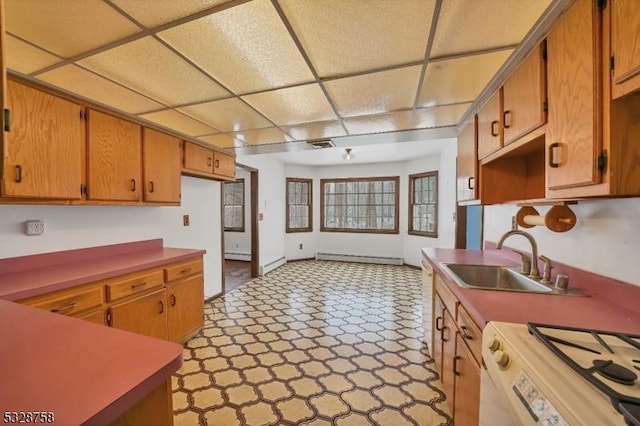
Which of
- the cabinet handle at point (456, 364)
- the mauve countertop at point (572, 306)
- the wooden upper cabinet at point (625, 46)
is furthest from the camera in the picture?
the cabinet handle at point (456, 364)

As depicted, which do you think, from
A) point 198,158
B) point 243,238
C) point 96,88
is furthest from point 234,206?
point 96,88

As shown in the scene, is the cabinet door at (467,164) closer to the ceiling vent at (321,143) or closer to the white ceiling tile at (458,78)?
the white ceiling tile at (458,78)

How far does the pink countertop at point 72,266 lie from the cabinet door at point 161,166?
0.55m

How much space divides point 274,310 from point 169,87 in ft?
8.81

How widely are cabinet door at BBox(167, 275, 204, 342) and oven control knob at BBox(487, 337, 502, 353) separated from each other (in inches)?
95.0

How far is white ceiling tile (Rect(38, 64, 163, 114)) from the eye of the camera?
6.08 ft

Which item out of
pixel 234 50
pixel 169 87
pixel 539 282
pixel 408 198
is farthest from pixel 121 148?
pixel 408 198

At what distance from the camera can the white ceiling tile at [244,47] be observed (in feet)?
4.47

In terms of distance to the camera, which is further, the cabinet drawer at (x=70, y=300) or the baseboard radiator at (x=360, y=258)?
the baseboard radiator at (x=360, y=258)

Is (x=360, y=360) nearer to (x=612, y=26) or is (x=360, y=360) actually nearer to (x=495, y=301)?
(x=495, y=301)

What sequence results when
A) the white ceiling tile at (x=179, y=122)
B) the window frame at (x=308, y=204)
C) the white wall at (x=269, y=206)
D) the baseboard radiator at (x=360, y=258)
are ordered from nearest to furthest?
the white ceiling tile at (x=179, y=122) < the white wall at (x=269, y=206) < the baseboard radiator at (x=360, y=258) < the window frame at (x=308, y=204)

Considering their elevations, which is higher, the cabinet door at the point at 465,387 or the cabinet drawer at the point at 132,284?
the cabinet drawer at the point at 132,284

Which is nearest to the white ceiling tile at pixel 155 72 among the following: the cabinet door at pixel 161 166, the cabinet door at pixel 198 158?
the cabinet door at pixel 161 166

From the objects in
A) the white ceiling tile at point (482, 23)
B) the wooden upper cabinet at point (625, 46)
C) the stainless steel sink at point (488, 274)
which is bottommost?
the stainless steel sink at point (488, 274)
